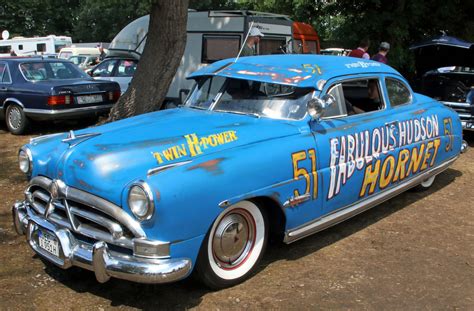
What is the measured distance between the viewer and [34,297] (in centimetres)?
348

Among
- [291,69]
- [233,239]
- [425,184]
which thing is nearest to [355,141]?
[291,69]

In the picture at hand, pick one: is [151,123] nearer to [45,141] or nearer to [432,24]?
[45,141]

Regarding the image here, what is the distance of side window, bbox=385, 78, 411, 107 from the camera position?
5.20 m

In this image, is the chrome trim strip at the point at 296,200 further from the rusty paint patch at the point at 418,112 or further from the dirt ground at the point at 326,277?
the rusty paint patch at the point at 418,112

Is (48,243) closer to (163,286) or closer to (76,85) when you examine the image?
(163,286)

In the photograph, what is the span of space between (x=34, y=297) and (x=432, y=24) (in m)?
13.4

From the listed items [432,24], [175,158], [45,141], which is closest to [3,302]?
[45,141]

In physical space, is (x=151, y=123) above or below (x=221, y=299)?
above

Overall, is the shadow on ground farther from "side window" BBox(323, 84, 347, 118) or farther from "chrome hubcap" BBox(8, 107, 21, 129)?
"chrome hubcap" BBox(8, 107, 21, 129)

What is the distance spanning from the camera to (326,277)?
3.89 m

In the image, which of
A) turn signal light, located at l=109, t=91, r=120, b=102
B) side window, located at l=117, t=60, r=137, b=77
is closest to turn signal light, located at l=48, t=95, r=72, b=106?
turn signal light, located at l=109, t=91, r=120, b=102

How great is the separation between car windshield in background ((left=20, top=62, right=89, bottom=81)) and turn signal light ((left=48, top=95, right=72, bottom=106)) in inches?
31.6

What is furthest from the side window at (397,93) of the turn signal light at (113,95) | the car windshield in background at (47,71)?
the car windshield in background at (47,71)

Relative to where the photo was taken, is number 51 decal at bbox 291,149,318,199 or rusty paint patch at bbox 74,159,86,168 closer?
rusty paint patch at bbox 74,159,86,168
